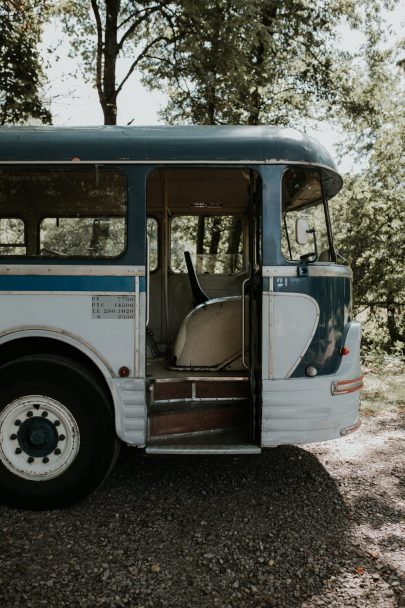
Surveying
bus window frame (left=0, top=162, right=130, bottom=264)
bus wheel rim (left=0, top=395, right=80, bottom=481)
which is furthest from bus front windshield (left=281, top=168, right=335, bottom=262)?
bus wheel rim (left=0, top=395, right=80, bottom=481)

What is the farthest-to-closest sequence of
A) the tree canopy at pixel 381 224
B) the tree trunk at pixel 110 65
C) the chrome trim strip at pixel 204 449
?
the tree canopy at pixel 381 224, the tree trunk at pixel 110 65, the chrome trim strip at pixel 204 449

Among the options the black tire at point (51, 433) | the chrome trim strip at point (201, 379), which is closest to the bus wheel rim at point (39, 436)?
the black tire at point (51, 433)

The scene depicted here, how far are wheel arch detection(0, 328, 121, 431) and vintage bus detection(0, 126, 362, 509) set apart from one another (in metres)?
0.01

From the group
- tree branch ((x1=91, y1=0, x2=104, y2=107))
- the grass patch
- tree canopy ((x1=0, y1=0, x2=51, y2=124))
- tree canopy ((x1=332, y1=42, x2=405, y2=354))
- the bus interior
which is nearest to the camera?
the bus interior

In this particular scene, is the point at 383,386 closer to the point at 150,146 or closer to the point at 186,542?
the point at 186,542

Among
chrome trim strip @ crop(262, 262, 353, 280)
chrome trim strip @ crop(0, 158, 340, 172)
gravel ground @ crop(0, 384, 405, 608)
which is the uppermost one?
chrome trim strip @ crop(0, 158, 340, 172)

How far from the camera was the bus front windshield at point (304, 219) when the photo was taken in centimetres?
411

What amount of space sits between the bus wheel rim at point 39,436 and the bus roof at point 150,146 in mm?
1823

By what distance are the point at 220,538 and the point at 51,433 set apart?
1445 millimetres

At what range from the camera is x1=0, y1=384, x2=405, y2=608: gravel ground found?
2.98 metres

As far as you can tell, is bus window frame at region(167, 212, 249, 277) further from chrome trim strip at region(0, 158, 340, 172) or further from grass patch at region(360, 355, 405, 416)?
grass patch at region(360, 355, 405, 416)

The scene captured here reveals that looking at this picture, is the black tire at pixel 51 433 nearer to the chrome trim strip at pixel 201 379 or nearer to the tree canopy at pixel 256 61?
the chrome trim strip at pixel 201 379

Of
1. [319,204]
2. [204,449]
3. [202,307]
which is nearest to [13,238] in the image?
[202,307]

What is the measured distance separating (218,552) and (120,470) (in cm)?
157
